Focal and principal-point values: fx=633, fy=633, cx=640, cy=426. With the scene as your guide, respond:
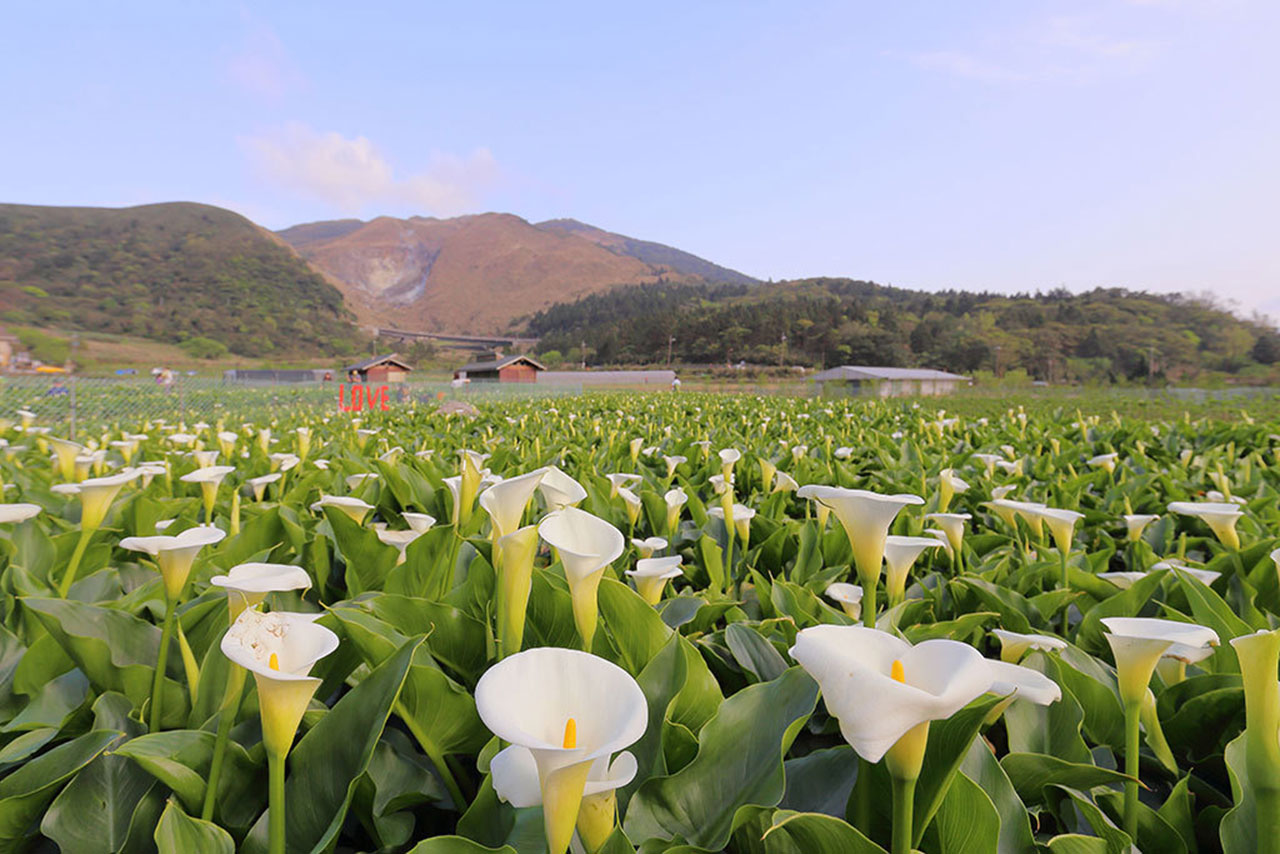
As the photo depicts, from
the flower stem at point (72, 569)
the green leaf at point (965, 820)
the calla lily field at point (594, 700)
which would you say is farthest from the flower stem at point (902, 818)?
the flower stem at point (72, 569)

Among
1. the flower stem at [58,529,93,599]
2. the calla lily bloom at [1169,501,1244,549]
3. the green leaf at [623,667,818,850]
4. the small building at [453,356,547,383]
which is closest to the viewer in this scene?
the green leaf at [623,667,818,850]

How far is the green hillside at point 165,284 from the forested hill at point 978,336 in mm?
47133

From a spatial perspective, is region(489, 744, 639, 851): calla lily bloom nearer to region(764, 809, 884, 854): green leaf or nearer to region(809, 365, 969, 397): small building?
region(764, 809, 884, 854): green leaf

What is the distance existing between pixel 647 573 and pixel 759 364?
84781mm

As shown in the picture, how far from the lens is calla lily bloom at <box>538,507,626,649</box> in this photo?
881mm

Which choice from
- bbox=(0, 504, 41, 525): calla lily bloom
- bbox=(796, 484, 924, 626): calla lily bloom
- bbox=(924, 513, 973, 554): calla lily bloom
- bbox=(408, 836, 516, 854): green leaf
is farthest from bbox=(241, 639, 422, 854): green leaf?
bbox=(924, 513, 973, 554): calla lily bloom

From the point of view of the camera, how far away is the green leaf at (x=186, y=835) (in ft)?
2.29

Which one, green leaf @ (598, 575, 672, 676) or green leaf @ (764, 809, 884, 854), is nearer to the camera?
green leaf @ (764, 809, 884, 854)

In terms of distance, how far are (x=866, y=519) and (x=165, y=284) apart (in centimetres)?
14335

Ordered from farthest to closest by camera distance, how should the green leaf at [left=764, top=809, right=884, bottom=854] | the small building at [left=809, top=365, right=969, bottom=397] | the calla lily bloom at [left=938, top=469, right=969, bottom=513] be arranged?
1. the small building at [left=809, top=365, right=969, bottom=397]
2. the calla lily bloom at [left=938, top=469, right=969, bottom=513]
3. the green leaf at [left=764, top=809, right=884, bottom=854]

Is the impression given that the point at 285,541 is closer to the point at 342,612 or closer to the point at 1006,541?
the point at 342,612

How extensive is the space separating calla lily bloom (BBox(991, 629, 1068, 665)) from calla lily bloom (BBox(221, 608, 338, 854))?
103 centimetres

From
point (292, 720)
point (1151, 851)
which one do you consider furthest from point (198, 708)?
point (1151, 851)

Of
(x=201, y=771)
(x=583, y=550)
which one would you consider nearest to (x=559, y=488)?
(x=583, y=550)
